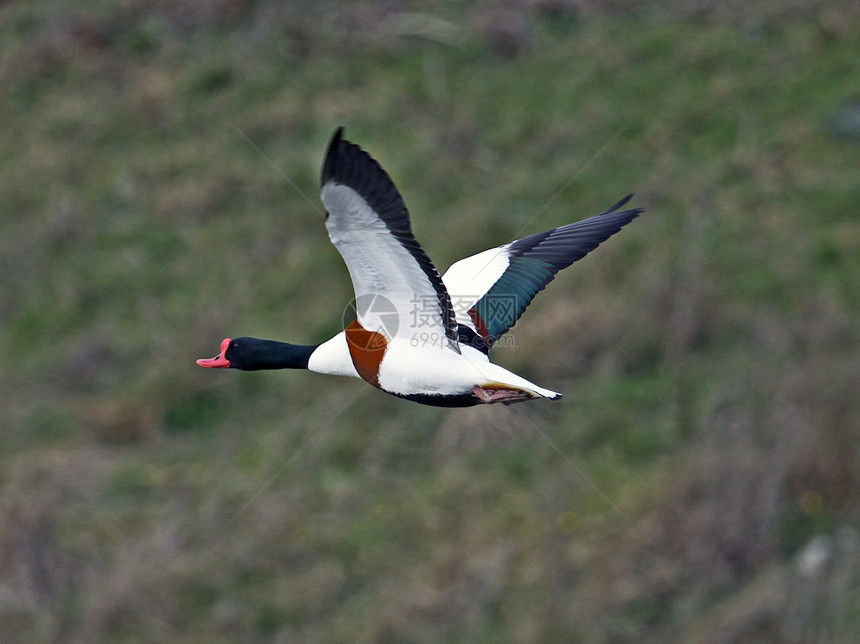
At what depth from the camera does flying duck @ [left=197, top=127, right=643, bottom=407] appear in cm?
429

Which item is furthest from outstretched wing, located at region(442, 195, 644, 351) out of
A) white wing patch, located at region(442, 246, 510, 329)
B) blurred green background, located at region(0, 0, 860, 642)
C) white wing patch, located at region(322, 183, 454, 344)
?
blurred green background, located at region(0, 0, 860, 642)

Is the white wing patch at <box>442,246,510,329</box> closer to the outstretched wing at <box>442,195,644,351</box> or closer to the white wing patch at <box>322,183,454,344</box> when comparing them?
the outstretched wing at <box>442,195,644,351</box>

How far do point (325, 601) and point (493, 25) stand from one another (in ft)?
24.1

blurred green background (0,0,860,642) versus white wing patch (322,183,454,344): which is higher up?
white wing patch (322,183,454,344)

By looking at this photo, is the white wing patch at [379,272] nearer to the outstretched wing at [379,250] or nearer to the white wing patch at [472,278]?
the outstretched wing at [379,250]

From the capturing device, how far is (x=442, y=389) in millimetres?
5188

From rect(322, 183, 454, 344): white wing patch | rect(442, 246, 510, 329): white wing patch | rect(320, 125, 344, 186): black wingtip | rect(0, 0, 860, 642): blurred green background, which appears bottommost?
rect(0, 0, 860, 642): blurred green background

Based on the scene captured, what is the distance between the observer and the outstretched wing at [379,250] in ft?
13.6

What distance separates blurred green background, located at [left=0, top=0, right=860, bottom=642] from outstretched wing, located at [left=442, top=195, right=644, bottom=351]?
8.23ft

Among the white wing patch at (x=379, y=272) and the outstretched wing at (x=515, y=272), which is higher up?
the white wing patch at (x=379, y=272)

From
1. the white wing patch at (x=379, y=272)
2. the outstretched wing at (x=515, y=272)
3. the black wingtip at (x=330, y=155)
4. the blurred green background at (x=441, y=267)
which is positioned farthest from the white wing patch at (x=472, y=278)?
the blurred green background at (x=441, y=267)

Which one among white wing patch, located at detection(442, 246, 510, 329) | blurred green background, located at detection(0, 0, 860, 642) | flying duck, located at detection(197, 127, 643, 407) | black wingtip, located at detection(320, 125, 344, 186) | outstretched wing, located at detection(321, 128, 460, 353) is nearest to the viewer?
black wingtip, located at detection(320, 125, 344, 186)

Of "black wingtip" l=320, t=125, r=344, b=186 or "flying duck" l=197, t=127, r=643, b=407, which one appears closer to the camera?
"black wingtip" l=320, t=125, r=344, b=186

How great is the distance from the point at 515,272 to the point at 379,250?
161cm
